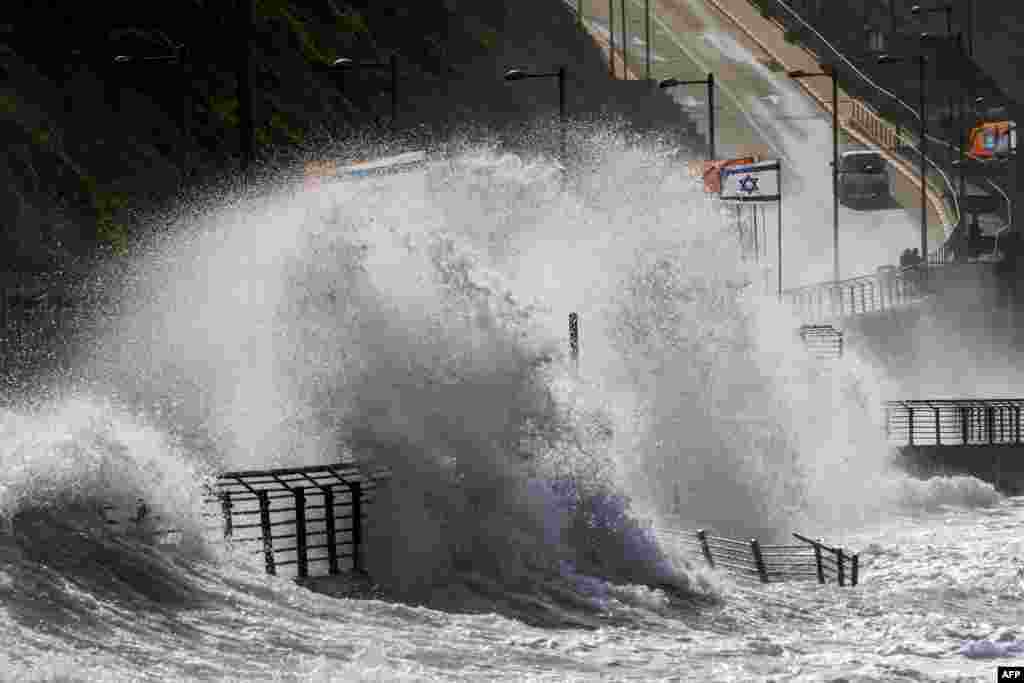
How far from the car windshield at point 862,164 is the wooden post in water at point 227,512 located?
222 ft

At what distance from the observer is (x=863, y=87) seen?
102750 mm

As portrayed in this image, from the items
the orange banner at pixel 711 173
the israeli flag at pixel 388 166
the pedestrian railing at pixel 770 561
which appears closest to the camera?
the pedestrian railing at pixel 770 561

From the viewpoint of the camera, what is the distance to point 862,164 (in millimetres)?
88000

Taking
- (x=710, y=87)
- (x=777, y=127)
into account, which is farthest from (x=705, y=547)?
(x=777, y=127)

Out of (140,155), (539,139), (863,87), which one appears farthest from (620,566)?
(863,87)

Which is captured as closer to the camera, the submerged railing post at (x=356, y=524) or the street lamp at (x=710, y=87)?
the submerged railing post at (x=356, y=524)

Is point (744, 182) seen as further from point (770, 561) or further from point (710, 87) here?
point (770, 561)

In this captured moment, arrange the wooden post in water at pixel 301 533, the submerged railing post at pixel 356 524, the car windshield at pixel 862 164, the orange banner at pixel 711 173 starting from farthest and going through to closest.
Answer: the car windshield at pixel 862 164 → the orange banner at pixel 711 173 → the submerged railing post at pixel 356 524 → the wooden post in water at pixel 301 533

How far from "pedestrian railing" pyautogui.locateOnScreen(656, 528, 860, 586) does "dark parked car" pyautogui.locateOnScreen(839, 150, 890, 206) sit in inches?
2294

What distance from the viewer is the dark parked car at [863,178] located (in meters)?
87.8

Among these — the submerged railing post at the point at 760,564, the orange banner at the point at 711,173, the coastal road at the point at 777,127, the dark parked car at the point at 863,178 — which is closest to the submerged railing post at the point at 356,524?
the submerged railing post at the point at 760,564

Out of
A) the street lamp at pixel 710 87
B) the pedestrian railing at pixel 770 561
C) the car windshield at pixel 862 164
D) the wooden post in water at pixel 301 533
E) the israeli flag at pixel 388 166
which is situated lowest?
the pedestrian railing at pixel 770 561

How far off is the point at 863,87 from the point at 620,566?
3182 inches

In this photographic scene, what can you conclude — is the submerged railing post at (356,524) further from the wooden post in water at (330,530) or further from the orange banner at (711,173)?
the orange banner at (711,173)
